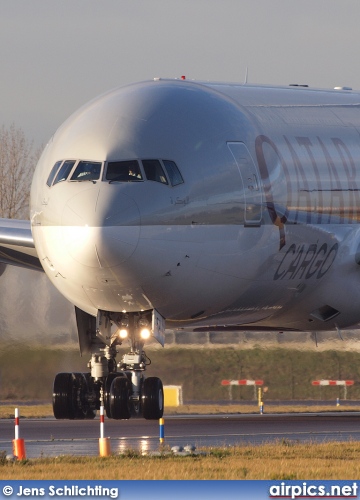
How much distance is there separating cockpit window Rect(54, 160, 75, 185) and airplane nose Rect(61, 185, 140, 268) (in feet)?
3.45

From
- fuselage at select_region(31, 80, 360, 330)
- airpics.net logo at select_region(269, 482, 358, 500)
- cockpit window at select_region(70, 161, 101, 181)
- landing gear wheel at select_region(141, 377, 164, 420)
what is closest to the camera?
airpics.net logo at select_region(269, 482, 358, 500)

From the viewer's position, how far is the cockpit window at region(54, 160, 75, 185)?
2964 centimetres

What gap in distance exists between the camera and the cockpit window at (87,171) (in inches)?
1148

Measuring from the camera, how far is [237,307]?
109 feet

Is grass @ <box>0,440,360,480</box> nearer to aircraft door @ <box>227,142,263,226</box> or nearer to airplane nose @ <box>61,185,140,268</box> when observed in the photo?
airplane nose @ <box>61,185,140,268</box>

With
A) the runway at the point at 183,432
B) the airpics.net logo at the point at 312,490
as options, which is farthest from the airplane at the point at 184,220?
the airpics.net logo at the point at 312,490

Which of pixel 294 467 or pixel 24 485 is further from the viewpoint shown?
pixel 294 467

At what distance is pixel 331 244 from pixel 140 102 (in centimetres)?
566

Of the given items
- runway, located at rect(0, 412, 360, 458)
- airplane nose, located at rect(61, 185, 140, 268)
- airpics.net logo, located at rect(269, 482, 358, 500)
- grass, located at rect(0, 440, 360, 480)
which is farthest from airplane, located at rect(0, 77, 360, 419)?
airpics.net logo, located at rect(269, 482, 358, 500)

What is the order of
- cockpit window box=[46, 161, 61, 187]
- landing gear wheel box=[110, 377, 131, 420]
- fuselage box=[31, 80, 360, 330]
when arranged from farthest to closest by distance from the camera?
landing gear wheel box=[110, 377, 131, 420] → cockpit window box=[46, 161, 61, 187] → fuselage box=[31, 80, 360, 330]

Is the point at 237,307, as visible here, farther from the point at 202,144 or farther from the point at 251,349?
the point at 251,349

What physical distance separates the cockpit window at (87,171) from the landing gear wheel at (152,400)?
439 centimetres

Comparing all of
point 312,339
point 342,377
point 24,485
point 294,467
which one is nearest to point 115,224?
point 294,467

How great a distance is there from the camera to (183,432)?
1357 inches
